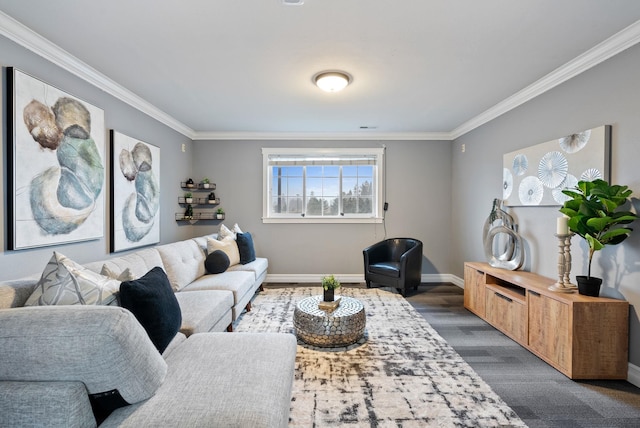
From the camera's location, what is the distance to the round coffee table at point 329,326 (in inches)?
102

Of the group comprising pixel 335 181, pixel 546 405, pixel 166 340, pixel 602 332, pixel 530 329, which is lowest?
pixel 546 405

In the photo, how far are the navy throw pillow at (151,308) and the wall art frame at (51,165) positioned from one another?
1257mm

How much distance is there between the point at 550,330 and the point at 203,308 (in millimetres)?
2884

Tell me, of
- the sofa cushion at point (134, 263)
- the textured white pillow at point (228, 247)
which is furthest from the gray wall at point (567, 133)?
the sofa cushion at point (134, 263)

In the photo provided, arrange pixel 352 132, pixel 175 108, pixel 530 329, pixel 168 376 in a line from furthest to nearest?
pixel 352 132 → pixel 175 108 → pixel 530 329 → pixel 168 376

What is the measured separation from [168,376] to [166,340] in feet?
0.80

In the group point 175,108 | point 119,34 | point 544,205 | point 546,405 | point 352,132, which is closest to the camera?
point 546,405

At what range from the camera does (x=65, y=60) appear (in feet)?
8.07

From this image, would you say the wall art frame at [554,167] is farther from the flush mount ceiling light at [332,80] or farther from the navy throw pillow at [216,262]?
the navy throw pillow at [216,262]

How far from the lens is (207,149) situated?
5078mm

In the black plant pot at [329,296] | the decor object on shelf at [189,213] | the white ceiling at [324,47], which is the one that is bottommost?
the black plant pot at [329,296]

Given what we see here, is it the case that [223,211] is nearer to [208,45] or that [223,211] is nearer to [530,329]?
[208,45]

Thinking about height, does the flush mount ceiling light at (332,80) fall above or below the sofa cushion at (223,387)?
above

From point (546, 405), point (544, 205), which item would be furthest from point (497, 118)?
point (546, 405)
